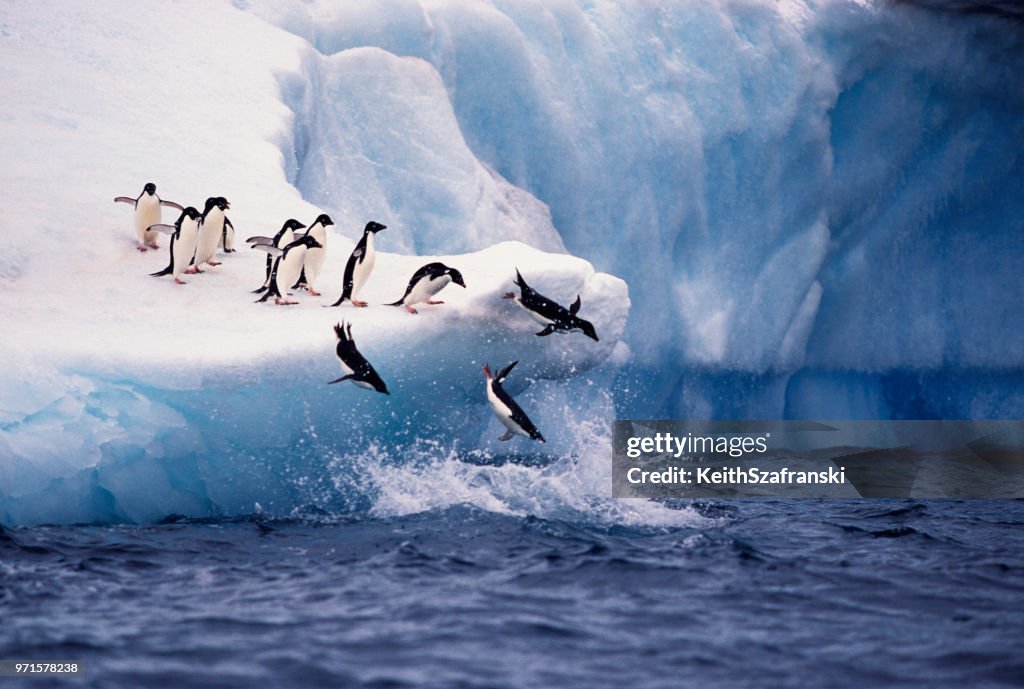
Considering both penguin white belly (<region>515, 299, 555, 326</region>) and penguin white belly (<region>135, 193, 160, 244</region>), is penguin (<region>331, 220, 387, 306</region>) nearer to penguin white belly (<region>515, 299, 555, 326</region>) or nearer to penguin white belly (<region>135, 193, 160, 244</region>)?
penguin white belly (<region>515, 299, 555, 326</region>)

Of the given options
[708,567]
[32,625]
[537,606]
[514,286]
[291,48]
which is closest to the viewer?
[32,625]

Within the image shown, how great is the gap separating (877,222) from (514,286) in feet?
28.9

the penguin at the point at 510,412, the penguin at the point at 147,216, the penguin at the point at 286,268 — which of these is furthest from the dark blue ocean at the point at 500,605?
the penguin at the point at 147,216

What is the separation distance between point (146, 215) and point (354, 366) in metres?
2.48

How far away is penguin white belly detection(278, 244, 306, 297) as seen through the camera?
7.65m

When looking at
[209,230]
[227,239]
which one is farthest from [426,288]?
[227,239]

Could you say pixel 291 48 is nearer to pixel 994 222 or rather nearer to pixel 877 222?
pixel 877 222

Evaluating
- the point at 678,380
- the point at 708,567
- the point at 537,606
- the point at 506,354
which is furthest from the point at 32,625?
the point at 678,380

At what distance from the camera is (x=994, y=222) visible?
617 inches

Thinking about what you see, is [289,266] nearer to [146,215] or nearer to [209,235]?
[209,235]

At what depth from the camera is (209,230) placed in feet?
26.4

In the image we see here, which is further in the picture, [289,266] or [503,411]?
[289,266]
